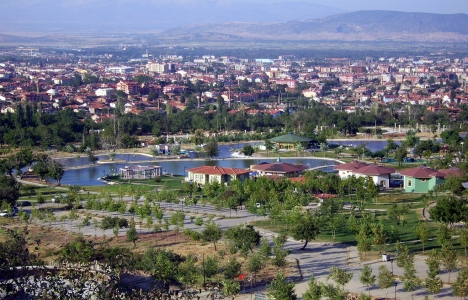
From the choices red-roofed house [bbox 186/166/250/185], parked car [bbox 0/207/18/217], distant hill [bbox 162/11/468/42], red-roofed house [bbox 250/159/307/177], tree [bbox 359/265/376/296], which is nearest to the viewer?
tree [bbox 359/265/376/296]

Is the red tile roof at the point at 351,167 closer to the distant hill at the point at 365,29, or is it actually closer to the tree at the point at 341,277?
Answer: the tree at the point at 341,277

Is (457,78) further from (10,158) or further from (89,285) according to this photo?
(89,285)

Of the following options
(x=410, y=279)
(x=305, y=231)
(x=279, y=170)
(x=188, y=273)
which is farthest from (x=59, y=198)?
(x=410, y=279)

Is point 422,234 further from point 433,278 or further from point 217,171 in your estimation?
point 217,171

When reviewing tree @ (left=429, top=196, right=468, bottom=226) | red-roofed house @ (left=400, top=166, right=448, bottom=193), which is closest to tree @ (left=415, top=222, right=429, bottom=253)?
tree @ (left=429, top=196, right=468, bottom=226)

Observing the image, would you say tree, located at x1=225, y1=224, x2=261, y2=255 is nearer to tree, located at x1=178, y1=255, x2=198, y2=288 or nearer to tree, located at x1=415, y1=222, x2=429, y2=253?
tree, located at x1=178, y1=255, x2=198, y2=288
